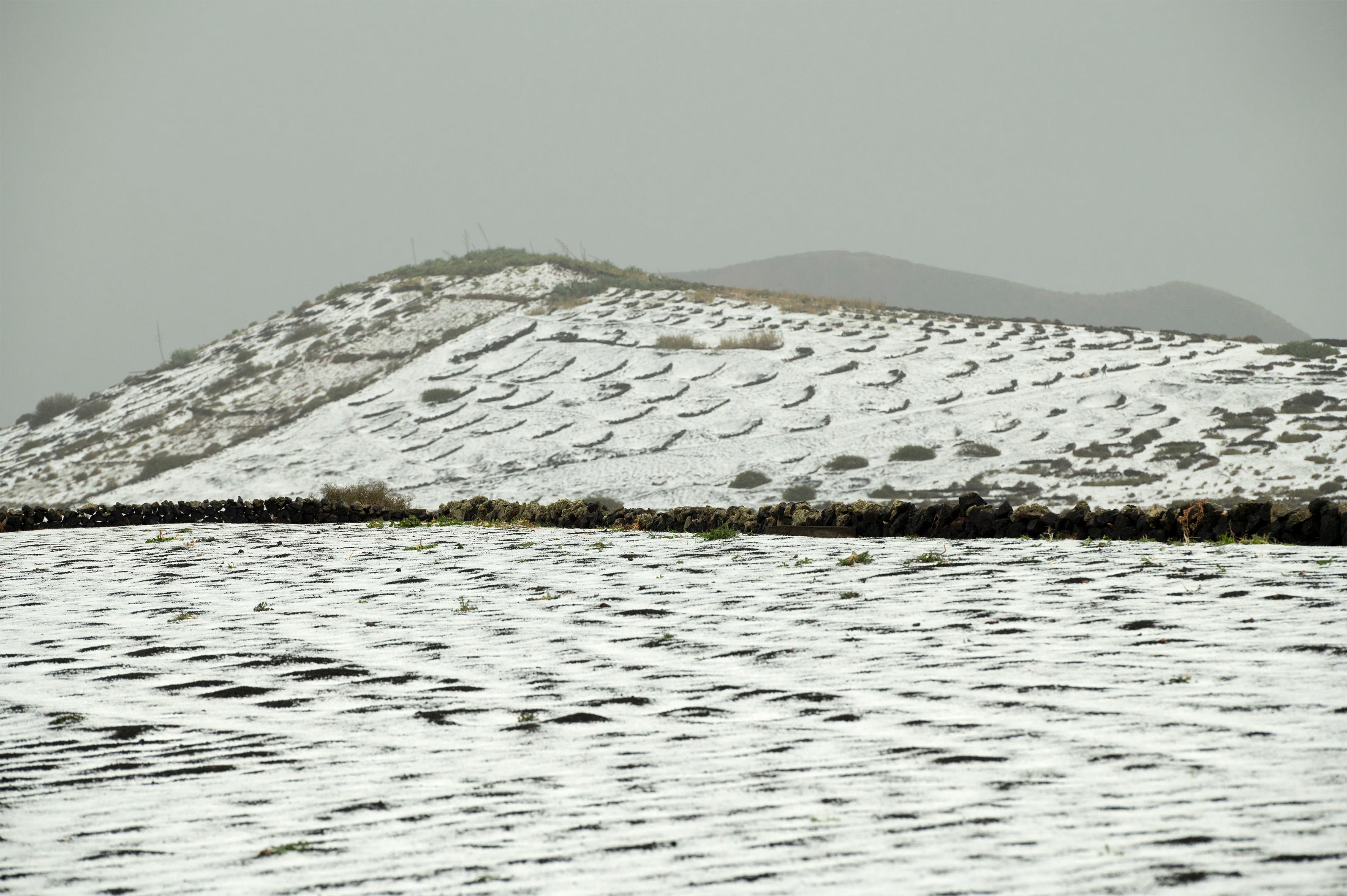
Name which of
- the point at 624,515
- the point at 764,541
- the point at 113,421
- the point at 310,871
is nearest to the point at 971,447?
the point at 624,515

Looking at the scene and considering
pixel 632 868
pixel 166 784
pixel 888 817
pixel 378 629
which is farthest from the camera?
pixel 378 629

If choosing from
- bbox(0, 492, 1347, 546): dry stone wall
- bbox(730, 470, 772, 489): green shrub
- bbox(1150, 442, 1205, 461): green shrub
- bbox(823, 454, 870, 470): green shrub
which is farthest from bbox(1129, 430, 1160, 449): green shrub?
bbox(0, 492, 1347, 546): dry stone wall

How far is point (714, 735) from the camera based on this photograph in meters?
3.79

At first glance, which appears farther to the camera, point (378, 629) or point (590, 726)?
point (378, 629)

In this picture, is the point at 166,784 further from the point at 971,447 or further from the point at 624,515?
the point at 971,447

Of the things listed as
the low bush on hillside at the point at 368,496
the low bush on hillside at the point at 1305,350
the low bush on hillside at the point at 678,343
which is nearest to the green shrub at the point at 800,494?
the low bush on hillside at the point at 368,496

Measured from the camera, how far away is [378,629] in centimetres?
589

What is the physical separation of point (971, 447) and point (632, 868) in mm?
18631

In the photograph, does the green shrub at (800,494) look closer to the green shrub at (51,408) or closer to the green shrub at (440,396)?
the green shrub at (440,396)

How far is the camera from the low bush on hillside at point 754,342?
92.6 feet

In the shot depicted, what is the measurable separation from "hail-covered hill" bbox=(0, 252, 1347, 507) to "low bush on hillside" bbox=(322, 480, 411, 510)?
34.1 inches

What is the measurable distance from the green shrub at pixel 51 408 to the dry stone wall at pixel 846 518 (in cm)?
2599

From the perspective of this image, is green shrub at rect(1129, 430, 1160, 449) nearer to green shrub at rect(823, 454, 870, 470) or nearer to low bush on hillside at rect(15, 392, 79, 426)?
green shrub at rect(823, 454, 870, 470)

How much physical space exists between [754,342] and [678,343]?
2.30 m
